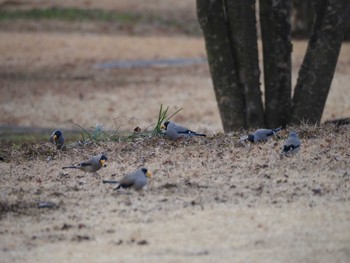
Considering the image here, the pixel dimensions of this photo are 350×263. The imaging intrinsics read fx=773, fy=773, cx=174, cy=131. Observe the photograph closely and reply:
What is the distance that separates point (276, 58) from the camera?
1093 cm

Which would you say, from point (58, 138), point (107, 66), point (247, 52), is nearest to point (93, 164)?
point (58, 138)

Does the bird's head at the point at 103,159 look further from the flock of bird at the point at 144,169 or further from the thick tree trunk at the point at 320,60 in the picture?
the thick tree trunk at the point at 320,60

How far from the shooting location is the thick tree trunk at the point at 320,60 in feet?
35.1

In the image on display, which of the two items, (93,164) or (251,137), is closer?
(93,164)

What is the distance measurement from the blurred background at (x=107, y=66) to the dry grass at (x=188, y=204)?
11.7 ft

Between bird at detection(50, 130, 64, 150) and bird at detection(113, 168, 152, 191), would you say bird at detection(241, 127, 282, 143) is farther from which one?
bird at detection(50, 130, 64, 150)

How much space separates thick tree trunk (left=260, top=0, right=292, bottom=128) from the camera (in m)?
10.8

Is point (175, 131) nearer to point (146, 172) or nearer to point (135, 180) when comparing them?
point (146, 172)

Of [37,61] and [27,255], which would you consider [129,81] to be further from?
[27,255]

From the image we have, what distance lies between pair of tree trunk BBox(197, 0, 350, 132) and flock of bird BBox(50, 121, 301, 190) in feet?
5.74

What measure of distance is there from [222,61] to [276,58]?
2.58ft

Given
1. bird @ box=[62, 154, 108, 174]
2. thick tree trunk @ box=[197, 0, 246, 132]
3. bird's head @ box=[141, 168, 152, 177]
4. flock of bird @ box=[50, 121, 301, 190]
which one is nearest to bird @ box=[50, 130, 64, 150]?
flock of bird @ box=[50, 121, 301, 190]

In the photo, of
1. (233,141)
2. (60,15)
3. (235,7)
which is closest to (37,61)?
(60,15)

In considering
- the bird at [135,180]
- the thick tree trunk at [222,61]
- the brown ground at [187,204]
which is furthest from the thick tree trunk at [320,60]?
the bird at [135,180]
